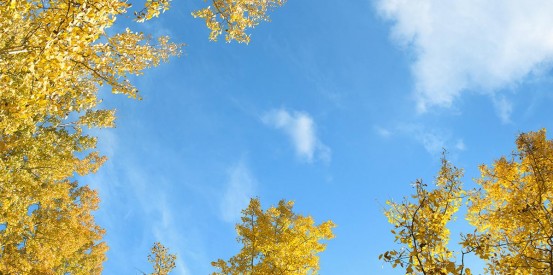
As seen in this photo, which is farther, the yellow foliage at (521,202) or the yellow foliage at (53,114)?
the yellow foliage at (521,202)

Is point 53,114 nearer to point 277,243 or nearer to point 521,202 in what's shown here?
point 277,243

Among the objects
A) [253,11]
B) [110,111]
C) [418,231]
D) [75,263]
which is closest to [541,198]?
[418,231]

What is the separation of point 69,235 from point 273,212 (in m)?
8.83

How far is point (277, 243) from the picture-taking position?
1355 centimetres

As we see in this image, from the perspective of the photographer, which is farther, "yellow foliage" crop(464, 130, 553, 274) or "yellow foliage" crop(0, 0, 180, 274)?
"yellow foliage" crop(464, 130, 553, 274)

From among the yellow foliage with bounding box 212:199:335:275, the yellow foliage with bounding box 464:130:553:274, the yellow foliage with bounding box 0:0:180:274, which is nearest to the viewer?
the yellow foliage with bounding box 0:0:180:274

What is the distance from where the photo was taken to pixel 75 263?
1925 cm

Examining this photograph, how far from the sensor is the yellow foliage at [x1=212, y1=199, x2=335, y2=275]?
12961 millimetres

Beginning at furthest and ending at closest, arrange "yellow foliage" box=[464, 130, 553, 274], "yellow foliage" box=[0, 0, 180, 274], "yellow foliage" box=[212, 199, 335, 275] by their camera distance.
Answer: "yellow foliage" box=[212, 199, 335, 275] → "yellow foliage" box=[464, 130, 553, 274] → "yellow foliage" box=[0, 0, 180, 274]

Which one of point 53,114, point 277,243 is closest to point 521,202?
point 277,243

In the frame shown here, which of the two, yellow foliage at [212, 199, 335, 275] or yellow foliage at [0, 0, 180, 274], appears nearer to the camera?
yellow foliage at [0, 0, 180, 274]

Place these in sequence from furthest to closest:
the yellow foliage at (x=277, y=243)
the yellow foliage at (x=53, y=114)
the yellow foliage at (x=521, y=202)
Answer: the yellow foliage at (x=277, y=243) → the yellow foliage at (x=521, y=202) → the yellow foliage at (x=53, y=114)

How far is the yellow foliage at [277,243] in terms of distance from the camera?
13.0 m

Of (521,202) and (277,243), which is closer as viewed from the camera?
(521,202)
